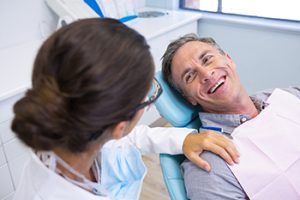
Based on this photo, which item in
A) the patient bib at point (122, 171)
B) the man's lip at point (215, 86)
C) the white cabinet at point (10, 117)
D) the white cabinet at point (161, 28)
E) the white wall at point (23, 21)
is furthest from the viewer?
the white cabinet at point (161, 28)

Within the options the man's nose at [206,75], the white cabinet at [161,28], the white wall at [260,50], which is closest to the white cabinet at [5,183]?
the white cabinet at [161,28]

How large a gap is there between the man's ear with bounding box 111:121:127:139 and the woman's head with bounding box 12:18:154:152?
0.08ft

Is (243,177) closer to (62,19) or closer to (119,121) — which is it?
(119,121)

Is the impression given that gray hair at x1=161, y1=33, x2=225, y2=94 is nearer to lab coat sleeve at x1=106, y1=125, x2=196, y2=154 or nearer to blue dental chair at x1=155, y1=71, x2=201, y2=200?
blue dental chair at x1=155, y1=71, x2=201, y2=200

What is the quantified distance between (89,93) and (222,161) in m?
0.66

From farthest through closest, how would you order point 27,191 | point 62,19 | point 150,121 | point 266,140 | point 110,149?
point 150,121 < point 62,19 < point 266,140 < point 110,149 < point 27,191

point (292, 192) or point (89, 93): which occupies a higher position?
point (89, 93)

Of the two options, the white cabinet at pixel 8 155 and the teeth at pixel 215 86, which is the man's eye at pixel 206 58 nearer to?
the teeth at pixel 215 86

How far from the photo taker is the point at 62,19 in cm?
204

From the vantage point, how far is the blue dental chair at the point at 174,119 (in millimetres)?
1196

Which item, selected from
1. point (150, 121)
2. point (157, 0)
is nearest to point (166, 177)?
point (150, 121)

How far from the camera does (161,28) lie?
7.35ft

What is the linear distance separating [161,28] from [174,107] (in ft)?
3.25

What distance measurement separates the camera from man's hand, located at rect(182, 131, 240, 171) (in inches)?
43.9
